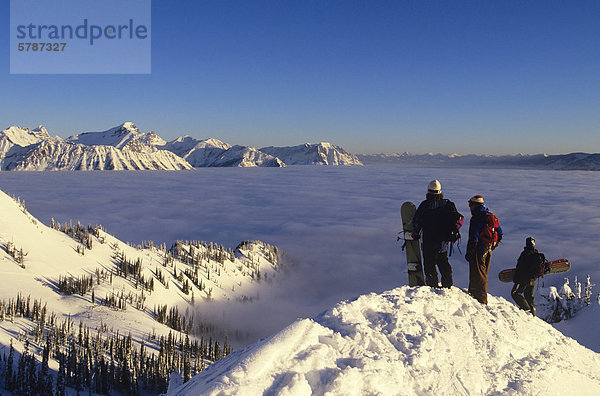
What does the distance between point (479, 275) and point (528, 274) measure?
10.3ft

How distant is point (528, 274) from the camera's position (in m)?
10.7

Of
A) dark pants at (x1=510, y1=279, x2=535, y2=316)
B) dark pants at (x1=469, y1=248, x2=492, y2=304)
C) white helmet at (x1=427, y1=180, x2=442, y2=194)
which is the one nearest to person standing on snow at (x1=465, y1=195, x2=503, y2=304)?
dark pants at (x1=469, y1=248, x2=492, y2=304)

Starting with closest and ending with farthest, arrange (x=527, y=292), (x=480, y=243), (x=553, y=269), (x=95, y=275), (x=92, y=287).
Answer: (x=480, y=243)
(x=527, y=292)
(x=553, y=269)
(x=92, y=287)
(x=95, y=275)

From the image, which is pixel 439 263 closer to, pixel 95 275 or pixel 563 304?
pixel 563 304

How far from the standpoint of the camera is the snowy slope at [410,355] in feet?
16.2

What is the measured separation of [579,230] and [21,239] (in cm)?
12566

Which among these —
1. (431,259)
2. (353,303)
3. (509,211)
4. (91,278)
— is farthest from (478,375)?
(509,211)

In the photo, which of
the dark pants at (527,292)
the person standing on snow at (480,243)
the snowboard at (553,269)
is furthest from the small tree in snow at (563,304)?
the person standing on snow at (480,243)

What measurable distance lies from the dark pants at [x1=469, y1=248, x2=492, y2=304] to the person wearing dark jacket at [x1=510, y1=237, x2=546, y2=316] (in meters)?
2.47

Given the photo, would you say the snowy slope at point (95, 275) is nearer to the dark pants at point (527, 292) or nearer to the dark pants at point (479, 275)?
the dark pants at point (479, 275)

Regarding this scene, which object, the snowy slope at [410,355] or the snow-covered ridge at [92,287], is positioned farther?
the snow-covered ridge at [92,287]

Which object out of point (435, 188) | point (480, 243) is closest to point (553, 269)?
point (480, 243)

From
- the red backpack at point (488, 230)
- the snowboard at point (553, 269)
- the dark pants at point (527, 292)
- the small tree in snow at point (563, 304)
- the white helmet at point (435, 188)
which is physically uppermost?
the white helmet at point (435, 188)

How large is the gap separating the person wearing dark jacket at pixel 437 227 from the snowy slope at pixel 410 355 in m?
0.95
